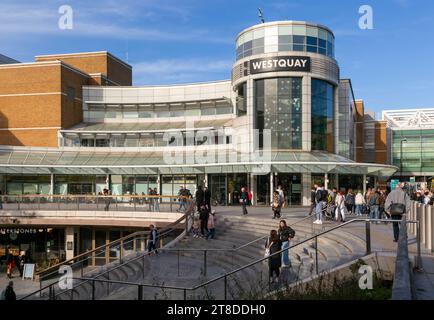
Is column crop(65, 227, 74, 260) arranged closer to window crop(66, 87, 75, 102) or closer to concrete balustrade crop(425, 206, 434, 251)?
window crop(66, 87, 75, 102)

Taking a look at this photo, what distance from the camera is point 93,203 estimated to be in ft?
93.4

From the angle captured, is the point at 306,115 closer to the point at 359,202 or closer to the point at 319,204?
the point at 359,202

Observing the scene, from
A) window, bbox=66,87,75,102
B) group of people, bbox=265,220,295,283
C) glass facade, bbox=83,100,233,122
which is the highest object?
window, bbox=66,87,75,102

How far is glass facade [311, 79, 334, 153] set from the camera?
117 ft

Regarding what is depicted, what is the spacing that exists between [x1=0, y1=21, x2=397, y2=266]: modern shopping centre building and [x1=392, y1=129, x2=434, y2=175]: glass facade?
37.1 m

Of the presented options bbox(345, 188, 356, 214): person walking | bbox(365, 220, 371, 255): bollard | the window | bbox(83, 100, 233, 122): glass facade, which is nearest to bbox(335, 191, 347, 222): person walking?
bbox(345, 188, 356, 214): person walking

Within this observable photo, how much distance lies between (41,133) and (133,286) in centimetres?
4117

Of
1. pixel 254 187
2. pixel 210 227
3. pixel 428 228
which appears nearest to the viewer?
pixel 428 228

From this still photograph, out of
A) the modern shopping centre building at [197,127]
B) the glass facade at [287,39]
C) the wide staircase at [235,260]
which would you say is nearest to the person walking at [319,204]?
the wide staircase at [235,260]

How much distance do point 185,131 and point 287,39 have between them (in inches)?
544

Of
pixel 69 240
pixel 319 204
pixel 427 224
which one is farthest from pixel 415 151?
pixel 427 224

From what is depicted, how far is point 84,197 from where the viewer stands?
28438mm

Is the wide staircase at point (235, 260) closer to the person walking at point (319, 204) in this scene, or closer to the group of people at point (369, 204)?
the person walking at point (319, 204)
